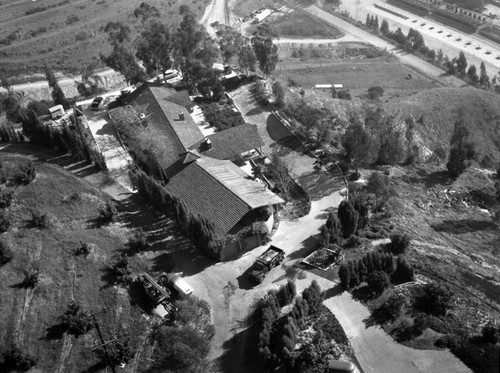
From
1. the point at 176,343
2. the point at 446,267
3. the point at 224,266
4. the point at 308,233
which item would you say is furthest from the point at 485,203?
the point at 176,343

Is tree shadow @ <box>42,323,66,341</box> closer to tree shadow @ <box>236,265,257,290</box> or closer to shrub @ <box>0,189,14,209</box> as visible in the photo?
tree shadow @ <box>236,265,257,290</box>

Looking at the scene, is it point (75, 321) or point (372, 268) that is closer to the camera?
point (75, 321)

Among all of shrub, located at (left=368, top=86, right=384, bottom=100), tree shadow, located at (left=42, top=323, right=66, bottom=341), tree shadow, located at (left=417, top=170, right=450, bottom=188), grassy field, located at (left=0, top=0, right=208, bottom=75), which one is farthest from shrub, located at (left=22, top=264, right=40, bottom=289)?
shrub, located at (left=368, top=86, right=384, bottom=100)

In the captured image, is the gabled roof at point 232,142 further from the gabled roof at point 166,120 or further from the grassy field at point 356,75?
the grassy field at point 356,75

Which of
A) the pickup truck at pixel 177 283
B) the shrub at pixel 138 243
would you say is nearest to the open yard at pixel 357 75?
the shrub at pixel 138 243

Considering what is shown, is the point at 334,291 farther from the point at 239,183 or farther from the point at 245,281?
the point at 239,183

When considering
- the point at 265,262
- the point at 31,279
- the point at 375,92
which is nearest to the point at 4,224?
the point at 31,279

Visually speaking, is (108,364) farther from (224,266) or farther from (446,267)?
(446,267)
